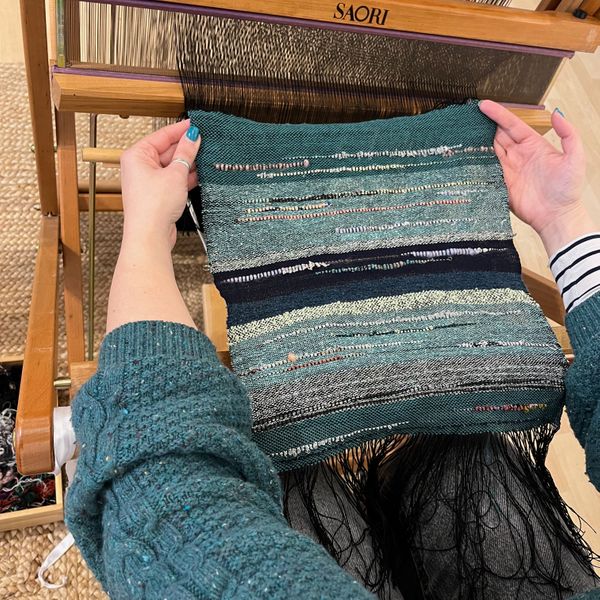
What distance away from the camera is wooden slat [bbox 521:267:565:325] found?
1.25 meters

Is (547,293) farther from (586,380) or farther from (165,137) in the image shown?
(165,137)

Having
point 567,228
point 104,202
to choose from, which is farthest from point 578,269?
point 104,202

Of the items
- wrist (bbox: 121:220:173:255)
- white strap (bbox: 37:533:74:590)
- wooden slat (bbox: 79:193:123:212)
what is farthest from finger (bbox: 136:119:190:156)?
white strap (bbox: 37:533:74:590)

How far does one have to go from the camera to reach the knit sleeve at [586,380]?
27.7 inches

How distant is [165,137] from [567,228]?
61 cm

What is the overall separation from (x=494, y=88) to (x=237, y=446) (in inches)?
30.2

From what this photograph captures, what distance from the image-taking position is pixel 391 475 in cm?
87

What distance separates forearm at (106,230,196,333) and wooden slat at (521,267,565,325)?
0.86 m

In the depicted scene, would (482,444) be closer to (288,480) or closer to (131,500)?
(288,480)

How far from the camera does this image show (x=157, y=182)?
2.44 ft

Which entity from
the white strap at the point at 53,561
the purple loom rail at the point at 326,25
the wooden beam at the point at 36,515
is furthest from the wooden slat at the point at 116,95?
the white strap at the point at 53,561

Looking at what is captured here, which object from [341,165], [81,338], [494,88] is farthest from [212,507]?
[81,338]

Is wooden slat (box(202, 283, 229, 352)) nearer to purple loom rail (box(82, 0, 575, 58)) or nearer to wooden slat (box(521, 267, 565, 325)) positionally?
purple loom rail (box(82, 0, 575, 58))

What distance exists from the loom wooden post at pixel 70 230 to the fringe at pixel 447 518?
2.30ft
